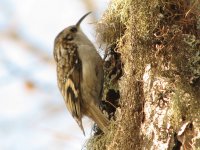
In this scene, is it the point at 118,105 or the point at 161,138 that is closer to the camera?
the point at 161,138

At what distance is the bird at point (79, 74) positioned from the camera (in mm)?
4289

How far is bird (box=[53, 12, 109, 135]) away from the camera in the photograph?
4.29 m

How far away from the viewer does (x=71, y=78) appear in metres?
4.49

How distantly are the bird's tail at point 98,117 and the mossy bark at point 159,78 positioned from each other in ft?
0.39

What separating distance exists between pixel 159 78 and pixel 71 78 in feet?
4.27

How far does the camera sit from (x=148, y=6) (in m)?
3.63

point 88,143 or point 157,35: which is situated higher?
point 157,35

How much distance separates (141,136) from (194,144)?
429 millimetres

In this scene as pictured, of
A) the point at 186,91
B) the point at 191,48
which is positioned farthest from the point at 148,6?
the point at 186,91

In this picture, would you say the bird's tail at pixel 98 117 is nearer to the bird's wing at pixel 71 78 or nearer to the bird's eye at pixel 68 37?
the bird's wing at pixel 71 78

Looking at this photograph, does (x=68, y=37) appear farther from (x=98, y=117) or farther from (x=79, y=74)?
(x=98, y=117)

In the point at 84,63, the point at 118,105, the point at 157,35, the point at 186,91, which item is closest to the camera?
the point at 186,91

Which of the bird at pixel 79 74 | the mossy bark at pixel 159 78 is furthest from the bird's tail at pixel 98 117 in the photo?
the mossy bark at pixel 159 78

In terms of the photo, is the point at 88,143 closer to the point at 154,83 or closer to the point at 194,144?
the point at 154,83
